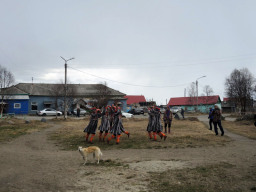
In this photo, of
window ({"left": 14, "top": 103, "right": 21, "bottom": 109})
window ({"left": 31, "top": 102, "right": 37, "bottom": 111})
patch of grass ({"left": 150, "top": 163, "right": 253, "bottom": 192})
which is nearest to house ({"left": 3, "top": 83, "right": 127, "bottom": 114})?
window ({"left": 31, "top": 102, "right": 37, "bottom": 111})

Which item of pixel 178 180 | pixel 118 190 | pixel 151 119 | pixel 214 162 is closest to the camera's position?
pixel 118 190

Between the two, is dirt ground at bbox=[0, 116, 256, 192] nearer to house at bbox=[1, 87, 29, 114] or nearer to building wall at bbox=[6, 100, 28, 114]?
house at bbox=[1, 87, 29, 114]

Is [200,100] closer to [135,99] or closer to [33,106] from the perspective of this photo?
[135,99]

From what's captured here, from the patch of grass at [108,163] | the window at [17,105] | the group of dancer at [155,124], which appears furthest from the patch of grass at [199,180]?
the window at [17,105]

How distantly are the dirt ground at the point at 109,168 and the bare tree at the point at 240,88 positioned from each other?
42.5 meters

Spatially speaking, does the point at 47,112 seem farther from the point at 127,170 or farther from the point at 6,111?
the point at 127,170

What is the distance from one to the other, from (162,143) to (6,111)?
41778mm

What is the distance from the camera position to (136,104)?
72312 mm

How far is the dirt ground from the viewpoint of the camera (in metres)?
5.19

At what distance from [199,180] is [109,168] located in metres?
2.43

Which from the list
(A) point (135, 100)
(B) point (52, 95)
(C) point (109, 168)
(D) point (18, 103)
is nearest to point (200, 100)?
(A) point (135, 100)

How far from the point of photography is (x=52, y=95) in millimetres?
47938

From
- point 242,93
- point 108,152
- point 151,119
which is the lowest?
point 108,152

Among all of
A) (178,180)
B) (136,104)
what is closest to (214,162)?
(178,180)
